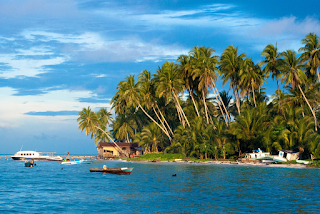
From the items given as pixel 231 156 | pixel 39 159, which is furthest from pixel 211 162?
pixel 39 159

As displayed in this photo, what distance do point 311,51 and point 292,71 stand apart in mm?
4707

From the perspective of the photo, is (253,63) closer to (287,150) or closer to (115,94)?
(287,150)

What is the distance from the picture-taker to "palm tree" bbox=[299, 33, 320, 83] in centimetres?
5350

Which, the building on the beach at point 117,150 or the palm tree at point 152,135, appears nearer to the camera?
the palm tree at point 152,135

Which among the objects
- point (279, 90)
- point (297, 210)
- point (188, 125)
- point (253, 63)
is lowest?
point (297, 210)

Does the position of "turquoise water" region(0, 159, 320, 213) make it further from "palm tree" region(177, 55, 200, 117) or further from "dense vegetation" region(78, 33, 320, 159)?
"palm tree" region(177, 55, 200, 117)

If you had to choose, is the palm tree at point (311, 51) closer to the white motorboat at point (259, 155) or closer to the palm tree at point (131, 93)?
the white motorboat at point (259, 155)

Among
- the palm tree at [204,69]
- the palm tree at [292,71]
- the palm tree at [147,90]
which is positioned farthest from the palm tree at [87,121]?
the palm tree at [292,71]

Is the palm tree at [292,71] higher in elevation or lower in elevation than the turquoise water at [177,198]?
higher

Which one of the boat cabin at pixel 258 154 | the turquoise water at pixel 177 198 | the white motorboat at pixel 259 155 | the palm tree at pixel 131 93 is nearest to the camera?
the turquoise water at pixel 177 198

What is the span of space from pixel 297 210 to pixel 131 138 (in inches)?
3138

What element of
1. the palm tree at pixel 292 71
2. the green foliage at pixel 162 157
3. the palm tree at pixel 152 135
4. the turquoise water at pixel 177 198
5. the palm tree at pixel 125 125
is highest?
the palm tree at pixel 292 71

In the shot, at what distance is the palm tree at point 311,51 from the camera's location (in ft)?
176

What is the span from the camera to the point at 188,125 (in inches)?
2692
